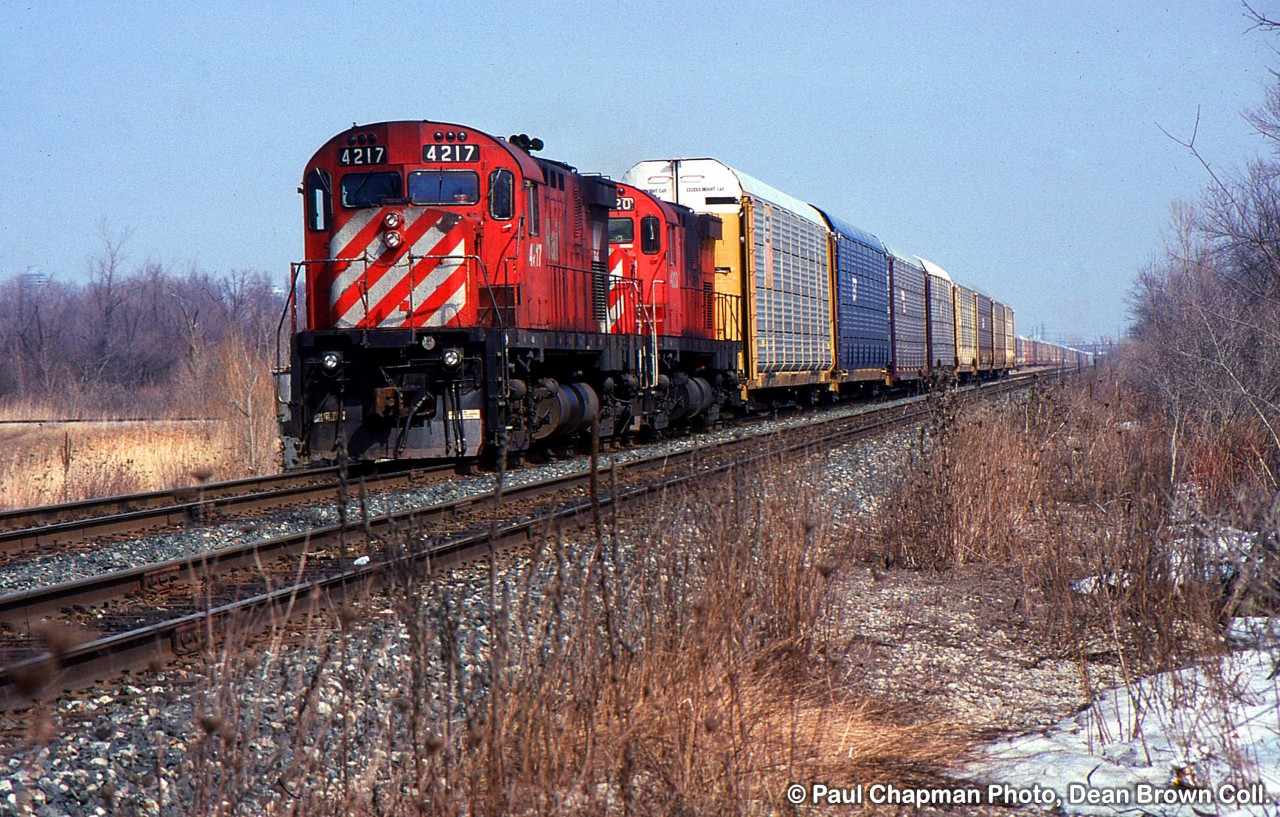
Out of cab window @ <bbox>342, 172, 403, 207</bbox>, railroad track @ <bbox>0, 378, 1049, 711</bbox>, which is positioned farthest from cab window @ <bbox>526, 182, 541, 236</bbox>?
railroad track @ <bbox>0, 378, 1049, 711</bbox>

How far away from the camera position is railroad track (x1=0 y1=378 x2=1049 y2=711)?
3758mm

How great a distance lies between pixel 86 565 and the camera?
26.3ft

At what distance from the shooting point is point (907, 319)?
99.3ft

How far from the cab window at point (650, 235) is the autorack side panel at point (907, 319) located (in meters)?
13.3

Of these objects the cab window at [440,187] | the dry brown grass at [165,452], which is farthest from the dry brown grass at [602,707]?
the cab window at [440,187]

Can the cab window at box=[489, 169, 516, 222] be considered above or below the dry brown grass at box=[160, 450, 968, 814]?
above

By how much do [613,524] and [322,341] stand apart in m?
8.81

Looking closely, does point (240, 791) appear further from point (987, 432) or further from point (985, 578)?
point (987, 432)

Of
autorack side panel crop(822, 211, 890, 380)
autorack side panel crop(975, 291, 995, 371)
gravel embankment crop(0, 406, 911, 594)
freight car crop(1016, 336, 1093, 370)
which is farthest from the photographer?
freight car crop(1016, 336, 1093, 370)

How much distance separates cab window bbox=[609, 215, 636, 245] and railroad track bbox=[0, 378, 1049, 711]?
692cm

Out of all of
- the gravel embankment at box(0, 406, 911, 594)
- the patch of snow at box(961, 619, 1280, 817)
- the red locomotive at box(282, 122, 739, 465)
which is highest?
the red locomotive at box(282, 122, 739, 465)

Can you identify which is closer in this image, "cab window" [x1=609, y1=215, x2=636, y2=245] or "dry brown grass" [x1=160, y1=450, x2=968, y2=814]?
"dry brown grass" [x1=160, y1=450, x2=968, y2=814]

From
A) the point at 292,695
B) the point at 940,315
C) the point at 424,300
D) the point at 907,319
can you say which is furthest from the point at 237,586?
the point at 940,315

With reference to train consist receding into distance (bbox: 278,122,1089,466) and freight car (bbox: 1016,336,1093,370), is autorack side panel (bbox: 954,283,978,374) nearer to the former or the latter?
train consist receding into distance (bbox: 278,122,1089,466)
